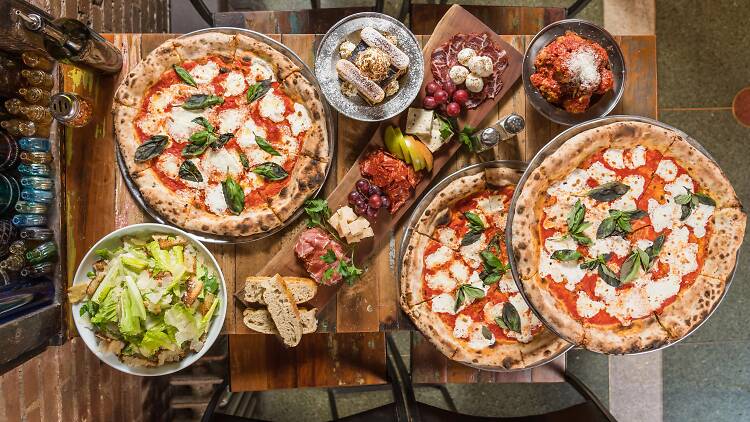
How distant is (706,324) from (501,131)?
315 cm

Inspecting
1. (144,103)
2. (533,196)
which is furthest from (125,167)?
(533,196)

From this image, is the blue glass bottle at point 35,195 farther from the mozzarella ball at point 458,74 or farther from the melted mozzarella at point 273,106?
the mozzarella ball at point 458,74

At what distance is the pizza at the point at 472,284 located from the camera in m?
2.65

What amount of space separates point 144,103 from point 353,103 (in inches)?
46.4

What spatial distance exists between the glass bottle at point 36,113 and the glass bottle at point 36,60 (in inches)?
8.3

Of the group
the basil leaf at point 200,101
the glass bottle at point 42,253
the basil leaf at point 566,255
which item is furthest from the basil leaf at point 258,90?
the basil leaf at point 566,255

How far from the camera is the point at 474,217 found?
2.64 metres

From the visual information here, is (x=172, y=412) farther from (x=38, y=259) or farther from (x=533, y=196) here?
(x=533, y=196)

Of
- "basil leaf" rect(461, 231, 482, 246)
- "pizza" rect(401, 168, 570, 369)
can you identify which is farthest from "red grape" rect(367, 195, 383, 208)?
"basil leaf" rect(461, 231, 482, 246)

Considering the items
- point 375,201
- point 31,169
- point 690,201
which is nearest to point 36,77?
point 31,169

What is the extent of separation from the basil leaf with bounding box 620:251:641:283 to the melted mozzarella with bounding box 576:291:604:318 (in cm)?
17

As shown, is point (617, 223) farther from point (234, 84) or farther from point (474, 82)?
point (234, 84)

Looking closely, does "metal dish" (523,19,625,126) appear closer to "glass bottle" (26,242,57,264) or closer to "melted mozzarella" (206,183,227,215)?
"melted mozzarella" (206,183,227,215)

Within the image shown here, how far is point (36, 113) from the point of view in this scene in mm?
2539
